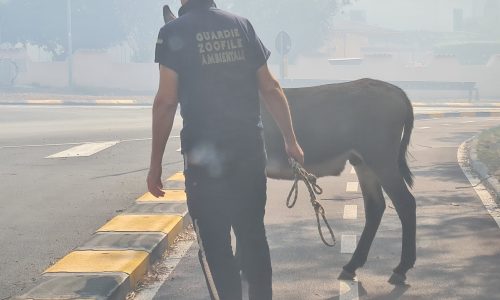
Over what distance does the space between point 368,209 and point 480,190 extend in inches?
189

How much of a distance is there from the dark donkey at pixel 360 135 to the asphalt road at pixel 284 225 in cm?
37

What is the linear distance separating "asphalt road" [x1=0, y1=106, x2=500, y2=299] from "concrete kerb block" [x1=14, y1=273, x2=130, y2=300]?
299mm

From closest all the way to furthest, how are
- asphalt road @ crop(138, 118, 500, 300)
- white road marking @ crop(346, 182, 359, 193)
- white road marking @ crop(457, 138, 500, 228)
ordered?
1. asphalt road @ crop(138, 118, 500, 300)
2. white road marking @ crop(457, 138, 500, 228)
3. white road marking @ crop(346, 182, 359, 193)

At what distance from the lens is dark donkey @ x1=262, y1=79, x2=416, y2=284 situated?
666 centimetres

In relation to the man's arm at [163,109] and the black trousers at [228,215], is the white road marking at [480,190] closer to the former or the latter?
the black trousers at [228,215]

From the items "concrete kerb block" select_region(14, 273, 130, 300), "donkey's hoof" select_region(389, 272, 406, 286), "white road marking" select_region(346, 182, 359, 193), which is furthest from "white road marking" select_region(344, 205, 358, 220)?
"concrete kerb block" select_region(14, 273, 130, 300)

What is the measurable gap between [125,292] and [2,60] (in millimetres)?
48549

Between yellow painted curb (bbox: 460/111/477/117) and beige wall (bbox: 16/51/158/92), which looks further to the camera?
beige wall (bbox: 16/51/158/92)

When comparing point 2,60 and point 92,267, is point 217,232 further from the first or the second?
point 2,60

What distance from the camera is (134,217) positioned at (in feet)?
29.1

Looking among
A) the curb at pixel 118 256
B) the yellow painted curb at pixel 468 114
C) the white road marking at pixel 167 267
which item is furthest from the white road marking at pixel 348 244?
the yellow painted curb at pixel 468 114

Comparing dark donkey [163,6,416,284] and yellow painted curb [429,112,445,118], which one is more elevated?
dark donkey [163,6,416,284]

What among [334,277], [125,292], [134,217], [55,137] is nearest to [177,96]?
[125,292]

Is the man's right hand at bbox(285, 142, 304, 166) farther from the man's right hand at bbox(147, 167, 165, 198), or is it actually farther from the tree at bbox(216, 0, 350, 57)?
the tree at bbox(216, 0, 350, 57)
